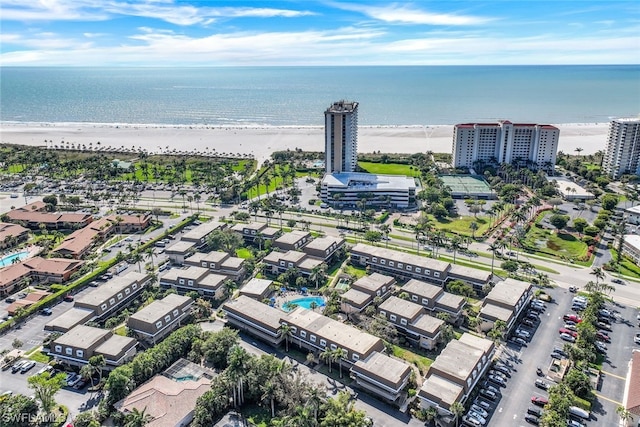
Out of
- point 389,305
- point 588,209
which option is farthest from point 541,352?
point 588,209

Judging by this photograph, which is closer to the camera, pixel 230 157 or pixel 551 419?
pixel 551 419

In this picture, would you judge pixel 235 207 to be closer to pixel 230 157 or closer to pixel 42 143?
pixel 230 157

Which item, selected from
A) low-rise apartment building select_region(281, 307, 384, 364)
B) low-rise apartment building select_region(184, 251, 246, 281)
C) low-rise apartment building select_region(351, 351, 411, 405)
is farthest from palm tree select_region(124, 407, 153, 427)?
low-rise apartment building select_region(184, 251, 246, 281)

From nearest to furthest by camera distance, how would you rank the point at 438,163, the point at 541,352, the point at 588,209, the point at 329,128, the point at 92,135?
the point at 541,352, the point at 588,209, the point at 329,128, the point at 438,163, the point at 92,135

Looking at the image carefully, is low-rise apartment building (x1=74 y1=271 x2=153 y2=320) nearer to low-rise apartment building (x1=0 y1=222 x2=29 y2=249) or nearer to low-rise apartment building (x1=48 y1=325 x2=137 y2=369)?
low-rise apartment building (x1=48 y1=325 x2=137 y2=369)

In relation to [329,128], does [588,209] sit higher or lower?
lower

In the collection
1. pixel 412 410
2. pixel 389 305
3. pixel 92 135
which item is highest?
pixel 92 135

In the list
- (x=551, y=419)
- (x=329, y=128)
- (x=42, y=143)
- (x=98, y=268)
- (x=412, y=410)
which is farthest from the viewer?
(x=42, y=143)

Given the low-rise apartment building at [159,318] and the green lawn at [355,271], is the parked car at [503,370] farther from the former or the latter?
the low-rise apartment building at [159,318]
